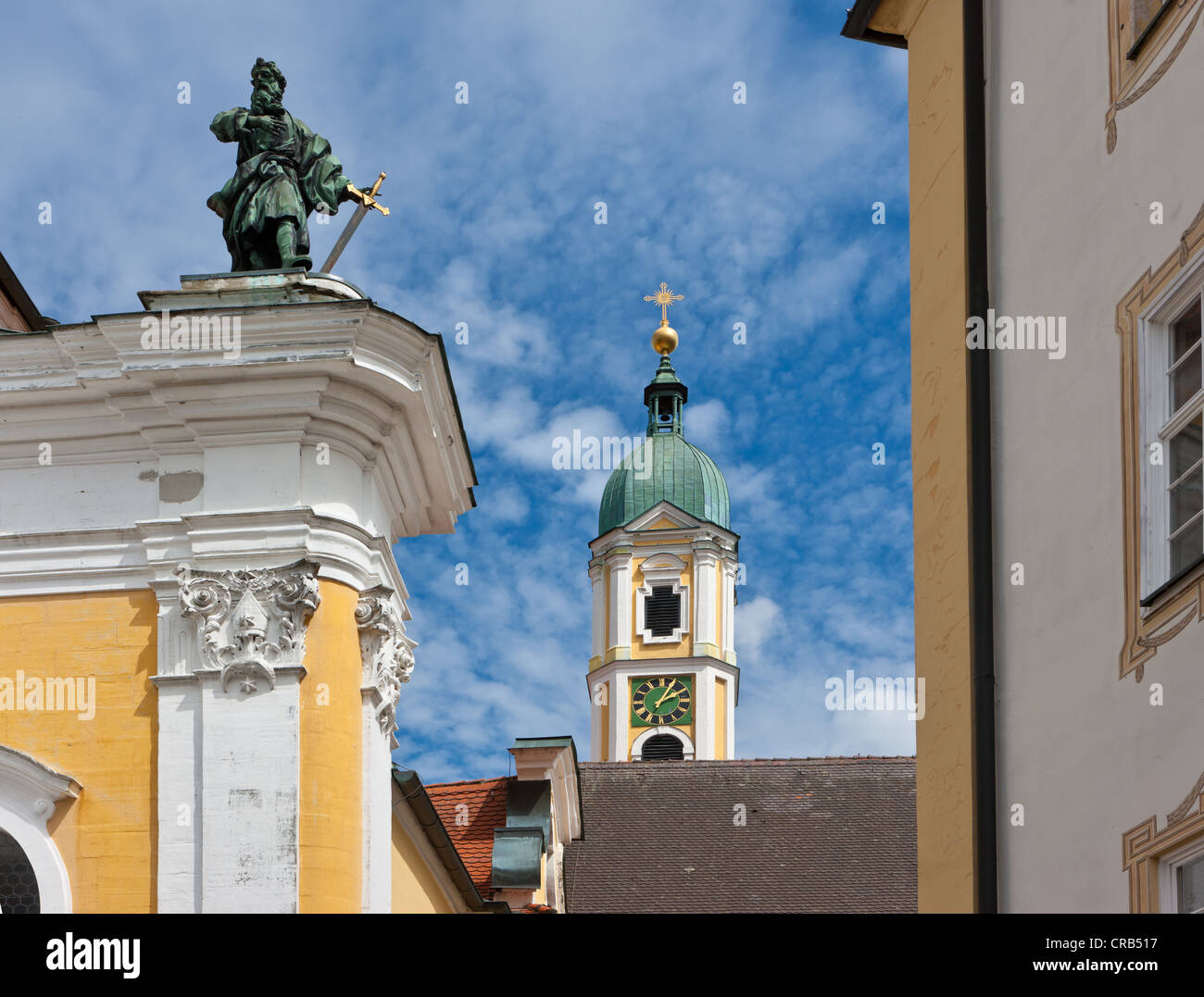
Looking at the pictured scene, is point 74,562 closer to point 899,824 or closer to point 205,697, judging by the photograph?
point 205,697

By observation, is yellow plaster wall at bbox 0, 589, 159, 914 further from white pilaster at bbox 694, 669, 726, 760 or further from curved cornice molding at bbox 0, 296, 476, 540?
white pilaster at bbox 694, 669, 726, 760

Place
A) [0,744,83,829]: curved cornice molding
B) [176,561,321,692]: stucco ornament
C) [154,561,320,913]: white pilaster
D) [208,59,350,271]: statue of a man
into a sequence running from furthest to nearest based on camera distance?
[208,59,350,271]: statue of a man → [176,561,321,692]: stucco ornament → [0,744,83,829]: curved cornice molding → [154,561,320,913]: white pilaster

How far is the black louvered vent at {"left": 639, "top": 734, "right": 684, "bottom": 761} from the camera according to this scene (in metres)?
64.2

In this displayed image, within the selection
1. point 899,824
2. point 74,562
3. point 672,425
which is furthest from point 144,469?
point 672,425

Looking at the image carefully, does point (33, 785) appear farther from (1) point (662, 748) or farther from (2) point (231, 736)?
(1) point (662, 748)

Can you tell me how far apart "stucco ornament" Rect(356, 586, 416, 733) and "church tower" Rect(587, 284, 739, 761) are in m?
50.5

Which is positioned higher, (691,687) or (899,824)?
(691,687)

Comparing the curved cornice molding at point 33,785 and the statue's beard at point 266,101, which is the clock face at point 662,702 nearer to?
the statue's beard at point 266,101

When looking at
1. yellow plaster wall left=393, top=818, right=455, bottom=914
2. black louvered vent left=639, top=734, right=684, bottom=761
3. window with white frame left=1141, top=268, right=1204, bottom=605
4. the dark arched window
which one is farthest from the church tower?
window with white frame left=1141, top=268, right=1204, bottom=605

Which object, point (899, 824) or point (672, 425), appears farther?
point (672, 425)

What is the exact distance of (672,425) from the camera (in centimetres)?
7538

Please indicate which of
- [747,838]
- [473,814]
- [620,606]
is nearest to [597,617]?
[620,606]

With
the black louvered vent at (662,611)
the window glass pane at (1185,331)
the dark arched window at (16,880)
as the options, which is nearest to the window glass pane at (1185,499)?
the window glass pane at (1185,331)

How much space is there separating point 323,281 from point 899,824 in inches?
864
